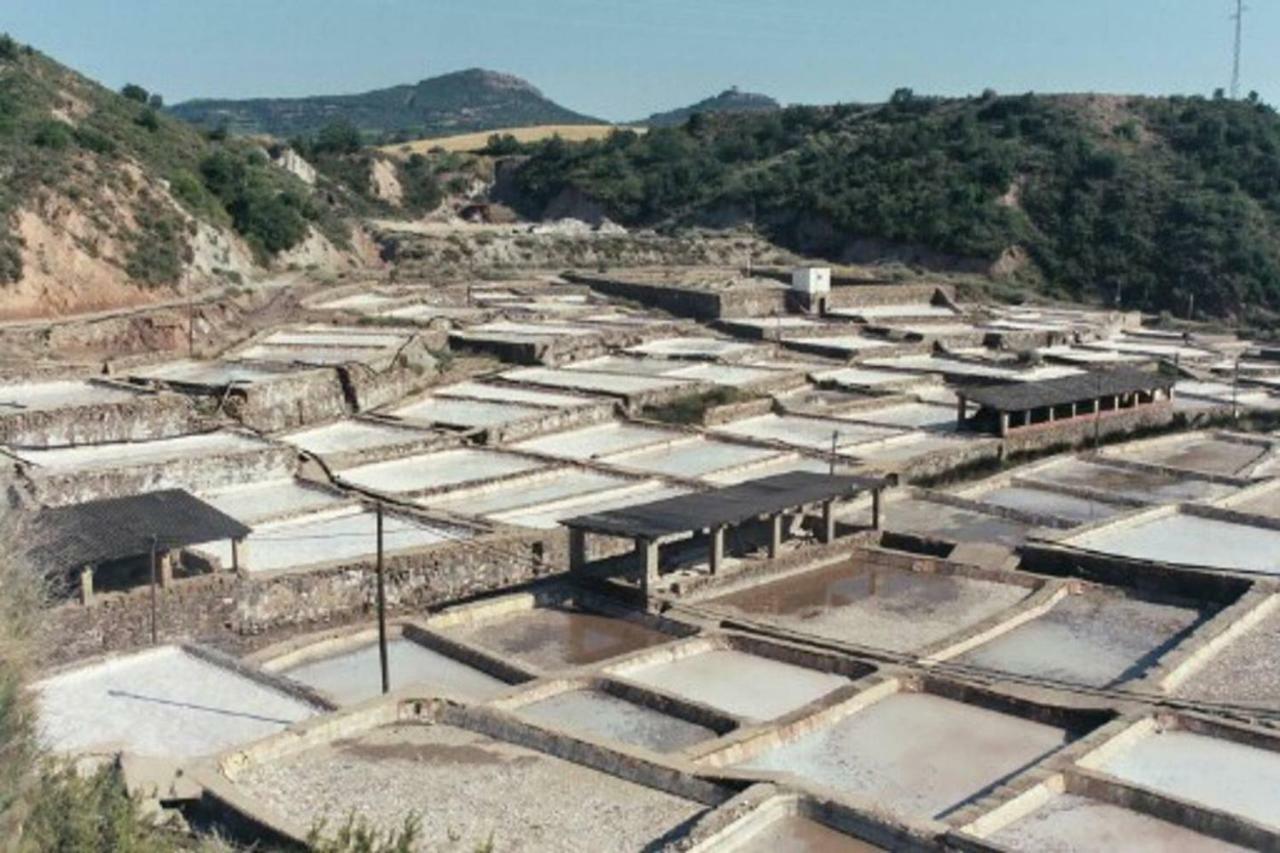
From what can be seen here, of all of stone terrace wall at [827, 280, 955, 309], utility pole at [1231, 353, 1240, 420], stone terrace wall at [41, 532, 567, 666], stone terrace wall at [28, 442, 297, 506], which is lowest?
stone terrace wall at [41, 532, 567, 666]

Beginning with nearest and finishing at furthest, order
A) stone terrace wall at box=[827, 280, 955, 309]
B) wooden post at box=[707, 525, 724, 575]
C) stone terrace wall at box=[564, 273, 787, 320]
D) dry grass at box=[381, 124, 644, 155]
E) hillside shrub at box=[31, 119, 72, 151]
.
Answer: wooden post at box=[707, 525, 724, 575]
hillside shrub at box=[31, 119, 72, 151]
stone terrace wall at box=[564, 273, 787, 320]
stone terrace wall at box=[827, 280, 955, 309]
dry grass at box=[381, 124, 644, 155]

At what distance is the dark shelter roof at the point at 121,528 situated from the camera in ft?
45.0

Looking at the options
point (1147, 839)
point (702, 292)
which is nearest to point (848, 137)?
point (702, 292)

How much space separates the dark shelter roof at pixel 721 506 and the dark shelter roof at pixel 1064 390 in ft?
23.5

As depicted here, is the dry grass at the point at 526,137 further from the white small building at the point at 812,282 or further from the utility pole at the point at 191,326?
the utility pole at the point at 191,326

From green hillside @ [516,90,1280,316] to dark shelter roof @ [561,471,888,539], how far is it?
124ft

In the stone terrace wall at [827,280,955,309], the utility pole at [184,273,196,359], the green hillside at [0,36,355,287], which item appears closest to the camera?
the utility pole at [184,273,196,359]

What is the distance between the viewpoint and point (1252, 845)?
9.02 meters

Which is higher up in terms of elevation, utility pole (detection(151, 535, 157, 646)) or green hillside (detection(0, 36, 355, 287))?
green hillside (detection(0, 36, 355, 287))

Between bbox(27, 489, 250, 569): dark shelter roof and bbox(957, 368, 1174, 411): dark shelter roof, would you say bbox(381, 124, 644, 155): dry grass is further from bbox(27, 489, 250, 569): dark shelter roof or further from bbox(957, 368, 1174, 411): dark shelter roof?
bbox(27, 489, 250, 569): dark shelter roof

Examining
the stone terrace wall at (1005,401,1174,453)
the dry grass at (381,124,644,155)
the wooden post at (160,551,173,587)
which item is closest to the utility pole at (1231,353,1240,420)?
the stone terrace wall at (1005,401,1174,453)

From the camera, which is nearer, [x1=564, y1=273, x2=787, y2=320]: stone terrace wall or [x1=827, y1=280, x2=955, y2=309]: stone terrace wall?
[x1=564, y1=273, x2=787, y2=320]: stone terrace wall

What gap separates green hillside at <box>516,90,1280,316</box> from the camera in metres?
51.9

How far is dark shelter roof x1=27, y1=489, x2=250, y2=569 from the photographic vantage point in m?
13.7
